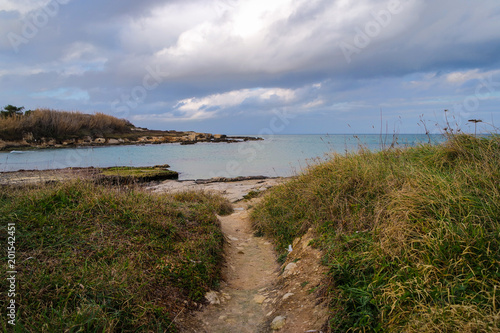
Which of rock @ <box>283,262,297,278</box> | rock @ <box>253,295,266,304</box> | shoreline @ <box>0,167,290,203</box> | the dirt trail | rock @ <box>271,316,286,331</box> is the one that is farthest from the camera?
shoreline @ <box>0,167,290,203</box>

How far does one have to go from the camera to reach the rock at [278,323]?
122 inches

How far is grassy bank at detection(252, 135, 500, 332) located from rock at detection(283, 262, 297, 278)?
528 millimetres

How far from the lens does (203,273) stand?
164 inches

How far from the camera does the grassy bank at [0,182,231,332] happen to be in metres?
2.51

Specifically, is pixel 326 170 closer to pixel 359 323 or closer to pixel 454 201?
pixel 454 201

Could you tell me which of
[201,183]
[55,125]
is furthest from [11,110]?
[201,183]

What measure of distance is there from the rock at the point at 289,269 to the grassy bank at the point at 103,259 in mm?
1055

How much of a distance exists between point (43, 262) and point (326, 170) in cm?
510

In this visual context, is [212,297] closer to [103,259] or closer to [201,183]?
[103,259]

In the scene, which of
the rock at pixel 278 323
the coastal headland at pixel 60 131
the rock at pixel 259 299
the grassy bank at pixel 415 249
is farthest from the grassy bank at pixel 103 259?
the coastal headland at pixel 60 131

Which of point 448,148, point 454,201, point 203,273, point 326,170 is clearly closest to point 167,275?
point 203,273

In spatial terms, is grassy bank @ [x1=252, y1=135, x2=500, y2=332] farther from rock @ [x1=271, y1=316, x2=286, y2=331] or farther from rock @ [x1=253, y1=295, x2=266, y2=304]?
rock @ [x1=253, y1=295, x2=266, y2=304]

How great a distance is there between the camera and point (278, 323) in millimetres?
3137

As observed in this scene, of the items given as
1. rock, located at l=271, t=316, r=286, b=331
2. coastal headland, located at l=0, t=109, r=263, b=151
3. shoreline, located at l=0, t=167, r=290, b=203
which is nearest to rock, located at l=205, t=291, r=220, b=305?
rock, located at l=271, t=316, r=286, b=331
